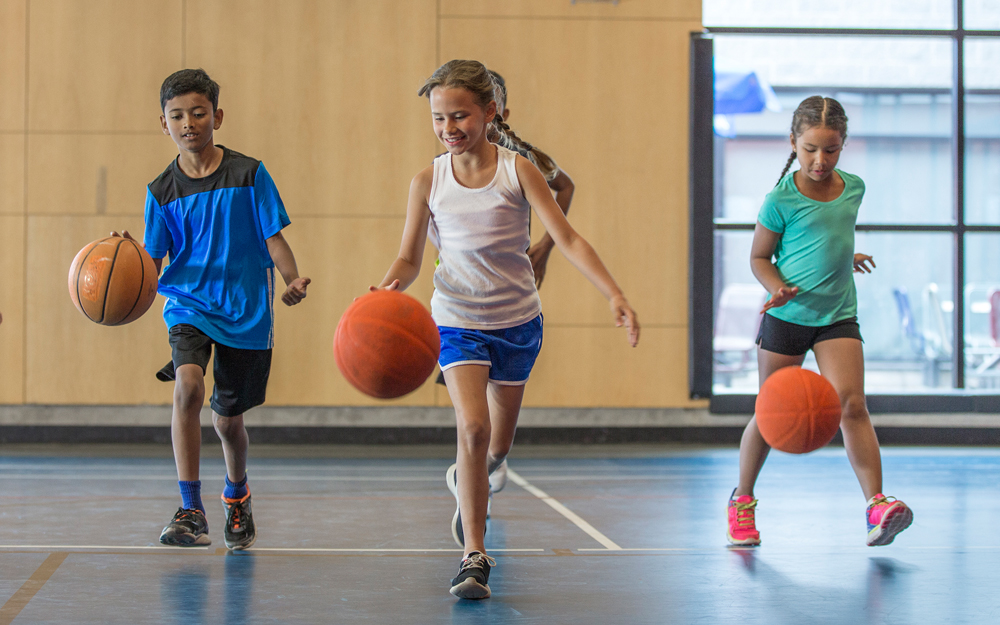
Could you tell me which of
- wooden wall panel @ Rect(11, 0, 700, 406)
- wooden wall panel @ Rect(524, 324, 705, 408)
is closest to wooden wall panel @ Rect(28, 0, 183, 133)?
wooden wall panel @ Rect(11, 0, 700, 406)

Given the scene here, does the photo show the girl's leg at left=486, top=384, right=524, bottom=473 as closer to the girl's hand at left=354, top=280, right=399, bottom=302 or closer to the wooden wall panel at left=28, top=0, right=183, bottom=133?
the girl's hand at left=354, top=280, right=399, bottom=302

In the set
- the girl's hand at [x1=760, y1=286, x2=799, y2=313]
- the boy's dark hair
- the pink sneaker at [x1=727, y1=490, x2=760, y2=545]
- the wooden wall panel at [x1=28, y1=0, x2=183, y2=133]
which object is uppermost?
the wooden wall panel at [x1=28, y1=0, x2=183, y2=133]

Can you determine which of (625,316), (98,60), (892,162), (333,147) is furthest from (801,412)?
(98,60)

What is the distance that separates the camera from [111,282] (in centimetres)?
296

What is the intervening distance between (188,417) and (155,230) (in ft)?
2.16

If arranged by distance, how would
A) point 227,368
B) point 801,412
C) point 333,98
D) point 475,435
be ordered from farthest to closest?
point 333,98
point 227,368
point 801,412
point 475,435

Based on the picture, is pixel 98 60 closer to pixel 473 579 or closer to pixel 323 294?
pixel 323 294

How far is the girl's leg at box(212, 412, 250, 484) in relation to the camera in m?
3.15

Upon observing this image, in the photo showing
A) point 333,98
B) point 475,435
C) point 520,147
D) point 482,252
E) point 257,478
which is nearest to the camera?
point 475,435

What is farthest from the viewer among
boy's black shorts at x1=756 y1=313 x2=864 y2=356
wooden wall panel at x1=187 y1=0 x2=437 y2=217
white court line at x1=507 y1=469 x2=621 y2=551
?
wooden wall panel at x1=187 y1=0 x2=437 y2=217

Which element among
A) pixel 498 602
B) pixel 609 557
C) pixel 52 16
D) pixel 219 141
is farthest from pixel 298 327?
pixel 498 602

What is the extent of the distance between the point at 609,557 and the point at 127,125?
16.7 feet

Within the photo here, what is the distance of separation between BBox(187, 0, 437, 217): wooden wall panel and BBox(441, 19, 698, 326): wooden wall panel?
553 mm

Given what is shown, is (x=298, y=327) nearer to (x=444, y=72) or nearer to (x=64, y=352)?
(x=64, y=352)
